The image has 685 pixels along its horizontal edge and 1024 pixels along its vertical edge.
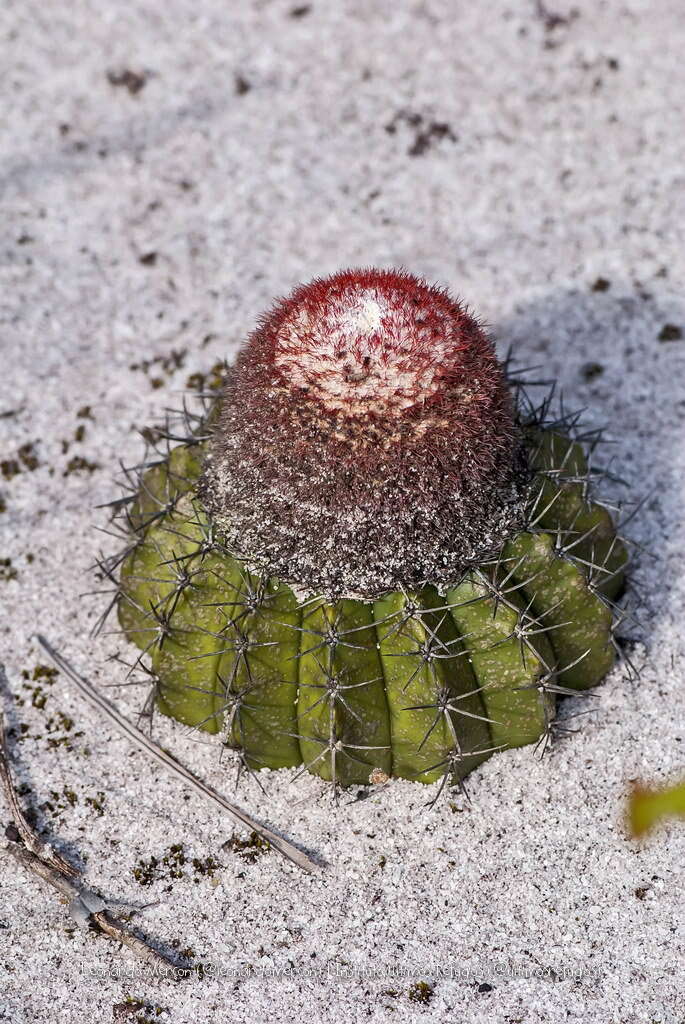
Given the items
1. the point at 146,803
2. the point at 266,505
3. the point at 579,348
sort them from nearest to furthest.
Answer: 1. the point at 266,505
2. the point at 146,803
3. the point at 579,348

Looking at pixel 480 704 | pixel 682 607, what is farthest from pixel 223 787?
pixel 682 607

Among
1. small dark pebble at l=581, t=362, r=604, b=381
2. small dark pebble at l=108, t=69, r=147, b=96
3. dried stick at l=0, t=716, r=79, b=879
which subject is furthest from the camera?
small dark pebble at l=108, t=69, r=147, b=96

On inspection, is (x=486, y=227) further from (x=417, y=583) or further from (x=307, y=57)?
(x=417, y=583)

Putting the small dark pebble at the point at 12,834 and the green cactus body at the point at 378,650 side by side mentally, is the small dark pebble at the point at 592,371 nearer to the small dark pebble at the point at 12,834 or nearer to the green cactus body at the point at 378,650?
the green cactus body at the point at 378,650

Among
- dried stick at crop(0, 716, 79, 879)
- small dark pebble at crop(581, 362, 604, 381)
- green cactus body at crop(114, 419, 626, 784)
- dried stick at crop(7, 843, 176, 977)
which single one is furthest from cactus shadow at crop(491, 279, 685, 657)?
dried stick at crop(0, 716, 79, 879)

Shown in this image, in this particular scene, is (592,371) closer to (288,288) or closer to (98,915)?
(288,288)

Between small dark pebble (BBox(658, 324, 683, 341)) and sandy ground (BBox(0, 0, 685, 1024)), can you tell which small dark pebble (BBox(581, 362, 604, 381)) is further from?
small dark pebble (BBox(658, 324, 683, 341))

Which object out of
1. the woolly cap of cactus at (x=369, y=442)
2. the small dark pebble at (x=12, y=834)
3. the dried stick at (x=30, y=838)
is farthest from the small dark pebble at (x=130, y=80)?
the small dark pebble at (x=12, y=834)
